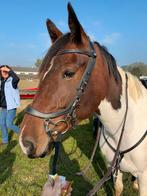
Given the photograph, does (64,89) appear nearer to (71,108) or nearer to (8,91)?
(71,108)

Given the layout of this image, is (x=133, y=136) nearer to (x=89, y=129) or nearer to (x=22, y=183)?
(x=22, y=183)

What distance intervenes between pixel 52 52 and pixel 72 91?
1.19 ft

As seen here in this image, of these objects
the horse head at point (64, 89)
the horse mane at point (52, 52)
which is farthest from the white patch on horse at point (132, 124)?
the horse mane at point (52, 52)

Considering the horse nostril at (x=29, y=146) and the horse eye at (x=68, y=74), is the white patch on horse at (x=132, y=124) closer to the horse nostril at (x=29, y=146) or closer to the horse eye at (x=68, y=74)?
the horse eye at (x=68, y=74)

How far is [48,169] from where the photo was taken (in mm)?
6090

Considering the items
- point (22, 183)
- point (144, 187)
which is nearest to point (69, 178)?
point (22, 183)

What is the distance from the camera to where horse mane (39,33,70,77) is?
2.53m

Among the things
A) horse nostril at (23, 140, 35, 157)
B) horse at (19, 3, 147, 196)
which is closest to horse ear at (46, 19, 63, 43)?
horse at (19, 3, 147, 196)

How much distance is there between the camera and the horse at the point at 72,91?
2.43 meters

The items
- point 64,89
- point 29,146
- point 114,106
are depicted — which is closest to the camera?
point 29,146

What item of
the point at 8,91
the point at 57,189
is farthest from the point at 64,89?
the point at 8,91

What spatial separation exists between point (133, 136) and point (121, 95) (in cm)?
47

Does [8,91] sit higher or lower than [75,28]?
lower

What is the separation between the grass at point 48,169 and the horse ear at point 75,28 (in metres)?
2.03
